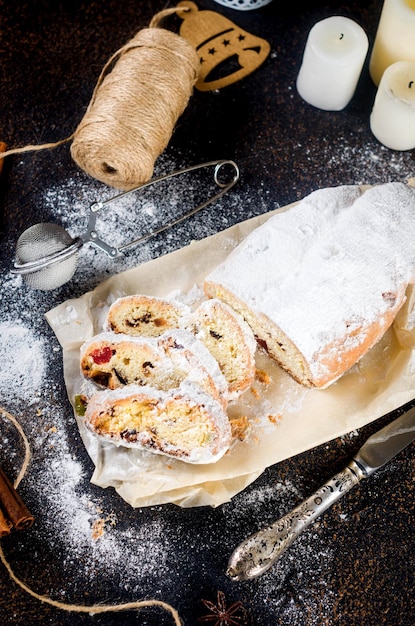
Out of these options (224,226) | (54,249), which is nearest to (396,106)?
(224,226)

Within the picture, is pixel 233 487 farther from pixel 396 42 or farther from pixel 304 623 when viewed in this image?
pixel 396 42

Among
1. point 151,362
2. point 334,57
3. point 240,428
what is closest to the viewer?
point 151,362

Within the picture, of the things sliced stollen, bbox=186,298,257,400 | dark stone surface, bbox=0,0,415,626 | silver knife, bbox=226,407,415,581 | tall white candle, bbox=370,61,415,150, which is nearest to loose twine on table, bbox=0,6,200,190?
dark stone surface, bbox=0,0,415,626

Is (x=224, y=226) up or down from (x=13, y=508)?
up

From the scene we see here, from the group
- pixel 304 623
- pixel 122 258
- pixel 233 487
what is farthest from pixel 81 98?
pixel 304 623

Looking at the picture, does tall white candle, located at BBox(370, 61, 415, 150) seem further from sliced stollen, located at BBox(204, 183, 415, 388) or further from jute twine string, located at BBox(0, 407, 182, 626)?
jute twine string, located at BBox(0, 407, 182, 626)

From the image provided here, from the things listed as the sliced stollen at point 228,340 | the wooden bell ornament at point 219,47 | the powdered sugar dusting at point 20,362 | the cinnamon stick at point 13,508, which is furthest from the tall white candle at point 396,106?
the cinnamon stick at point 13,508

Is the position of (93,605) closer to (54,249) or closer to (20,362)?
(20,362)
